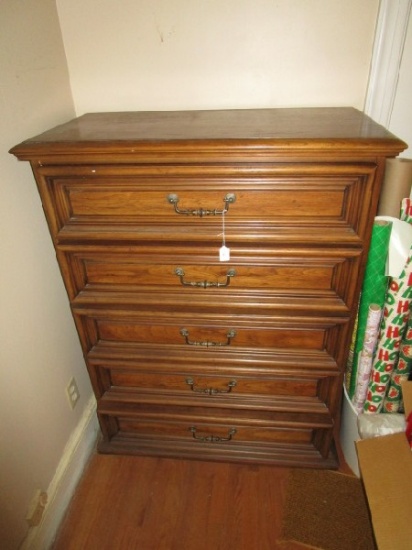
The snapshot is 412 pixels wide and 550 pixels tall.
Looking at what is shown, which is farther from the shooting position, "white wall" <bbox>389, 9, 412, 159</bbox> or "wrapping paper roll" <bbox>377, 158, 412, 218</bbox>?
"white wall" <bbox>389, 9, 412, 159</bbox>

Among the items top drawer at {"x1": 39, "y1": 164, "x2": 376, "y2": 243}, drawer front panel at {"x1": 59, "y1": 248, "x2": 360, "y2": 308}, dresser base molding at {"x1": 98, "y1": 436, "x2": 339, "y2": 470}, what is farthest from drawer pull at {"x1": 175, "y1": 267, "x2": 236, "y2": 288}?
dresser base molding at {"x1": 98, "y1": 436, "x2": 339, "y2": 470}

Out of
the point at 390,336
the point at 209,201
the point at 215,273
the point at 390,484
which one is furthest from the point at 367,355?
the point at 209,201

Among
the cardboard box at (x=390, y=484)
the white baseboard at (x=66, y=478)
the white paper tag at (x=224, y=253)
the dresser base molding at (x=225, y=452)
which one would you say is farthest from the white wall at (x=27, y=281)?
the cardboard box at (x=390, y=484)

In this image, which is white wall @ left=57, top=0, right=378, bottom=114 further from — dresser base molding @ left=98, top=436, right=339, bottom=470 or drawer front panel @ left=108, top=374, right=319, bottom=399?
dresser base molding @ left=98, top=436, right=339, bottom=470

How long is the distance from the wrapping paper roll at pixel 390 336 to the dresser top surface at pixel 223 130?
447mm

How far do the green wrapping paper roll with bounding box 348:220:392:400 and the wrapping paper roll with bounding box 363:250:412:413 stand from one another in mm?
32

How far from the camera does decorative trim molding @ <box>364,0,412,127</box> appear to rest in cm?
111

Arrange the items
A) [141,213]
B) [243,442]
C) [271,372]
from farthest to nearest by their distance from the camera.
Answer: [243,442], [271,372], [141,213]

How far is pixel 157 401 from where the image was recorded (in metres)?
1.33

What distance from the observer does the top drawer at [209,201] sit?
92cm

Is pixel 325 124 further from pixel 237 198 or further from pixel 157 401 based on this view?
pixel 157 401

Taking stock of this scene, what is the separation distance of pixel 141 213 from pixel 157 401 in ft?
2.39

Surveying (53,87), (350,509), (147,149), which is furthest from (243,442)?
(53,87)

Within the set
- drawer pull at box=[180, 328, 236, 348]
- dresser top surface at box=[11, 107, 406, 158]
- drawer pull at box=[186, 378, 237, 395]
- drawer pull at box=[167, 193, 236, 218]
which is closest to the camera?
dresser top surface at box=[11, 107, 406, 158]
